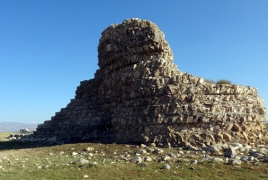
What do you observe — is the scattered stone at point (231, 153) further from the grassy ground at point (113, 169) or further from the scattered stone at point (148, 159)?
the scattered stone at point (148, 159)

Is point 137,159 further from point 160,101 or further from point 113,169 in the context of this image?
point 160,101

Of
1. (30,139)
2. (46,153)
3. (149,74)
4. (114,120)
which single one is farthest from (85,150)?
(30,139)

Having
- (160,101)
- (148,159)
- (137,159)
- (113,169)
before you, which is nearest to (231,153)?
(148,159)

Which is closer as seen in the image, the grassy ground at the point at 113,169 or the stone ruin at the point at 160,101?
the grassy ground at the point at 113,169

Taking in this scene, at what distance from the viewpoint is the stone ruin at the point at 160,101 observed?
1295cm

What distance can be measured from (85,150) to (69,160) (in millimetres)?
2073

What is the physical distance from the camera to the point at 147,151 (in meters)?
12.0

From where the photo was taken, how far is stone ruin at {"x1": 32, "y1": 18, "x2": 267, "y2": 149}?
42.5 feet

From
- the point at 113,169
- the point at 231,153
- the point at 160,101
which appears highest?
the point at 160,101

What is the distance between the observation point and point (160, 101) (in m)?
13.7

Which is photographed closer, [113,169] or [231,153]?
[113,169]

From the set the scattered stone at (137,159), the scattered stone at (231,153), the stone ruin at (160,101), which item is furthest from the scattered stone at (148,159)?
the scattered stone at (231,153)

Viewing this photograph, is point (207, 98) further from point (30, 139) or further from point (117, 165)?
point (30, 139)

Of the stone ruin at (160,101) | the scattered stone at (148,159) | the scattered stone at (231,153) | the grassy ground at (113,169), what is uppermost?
the stone ruin at (160,101)
